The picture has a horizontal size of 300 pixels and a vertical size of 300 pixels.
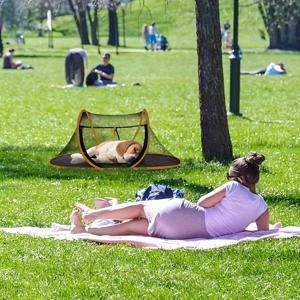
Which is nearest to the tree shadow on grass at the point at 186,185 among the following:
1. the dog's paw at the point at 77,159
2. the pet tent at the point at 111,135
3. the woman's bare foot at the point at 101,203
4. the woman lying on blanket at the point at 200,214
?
the pet tent at the point at 111,135

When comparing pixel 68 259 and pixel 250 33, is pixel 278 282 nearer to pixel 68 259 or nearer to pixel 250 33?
pixel 68 259

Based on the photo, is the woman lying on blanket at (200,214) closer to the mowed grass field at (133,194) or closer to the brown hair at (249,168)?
the brown hair at (249,168)

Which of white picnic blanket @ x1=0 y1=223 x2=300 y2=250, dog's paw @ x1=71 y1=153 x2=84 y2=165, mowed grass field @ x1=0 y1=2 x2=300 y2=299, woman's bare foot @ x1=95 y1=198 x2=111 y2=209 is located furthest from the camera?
dog's paw @ x1=71 y1=153 x2=84 y2=165

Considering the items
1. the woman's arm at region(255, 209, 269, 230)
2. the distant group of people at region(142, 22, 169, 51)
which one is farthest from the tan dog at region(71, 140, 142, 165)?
the distant group of people at region(142, 22, 169, 51)

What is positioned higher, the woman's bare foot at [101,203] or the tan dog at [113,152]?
the woman's bare foot at [101,203]

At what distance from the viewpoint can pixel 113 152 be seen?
12023 mm

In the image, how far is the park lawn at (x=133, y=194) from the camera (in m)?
6.66

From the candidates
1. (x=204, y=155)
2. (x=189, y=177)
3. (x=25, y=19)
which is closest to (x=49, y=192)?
(x=189, y=177)

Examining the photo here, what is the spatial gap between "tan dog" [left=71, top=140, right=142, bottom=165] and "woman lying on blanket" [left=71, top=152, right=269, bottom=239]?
379 cm

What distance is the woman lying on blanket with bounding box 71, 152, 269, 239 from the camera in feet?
26.3

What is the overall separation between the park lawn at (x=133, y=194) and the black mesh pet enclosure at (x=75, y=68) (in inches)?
116

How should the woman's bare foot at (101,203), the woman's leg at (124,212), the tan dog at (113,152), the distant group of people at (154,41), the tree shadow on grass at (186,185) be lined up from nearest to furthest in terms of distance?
the woman's leg at (124,212)
the woman's bare foot at (101,203)
the tree shadow on grass at (186,185)
the tan dog at (113,152)
the distant group of people at (154,41)

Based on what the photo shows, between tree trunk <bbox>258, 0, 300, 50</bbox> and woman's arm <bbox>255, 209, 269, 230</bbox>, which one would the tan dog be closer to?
woman's arm <bbox>255, 209, 269, 230</bbox>

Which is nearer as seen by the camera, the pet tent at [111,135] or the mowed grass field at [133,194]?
the mowed grass field at [133,194]
